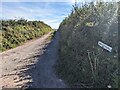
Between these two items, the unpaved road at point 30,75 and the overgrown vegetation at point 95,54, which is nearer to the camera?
the overgrown vegetation at point 95,54

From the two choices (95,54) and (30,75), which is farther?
(30,75)

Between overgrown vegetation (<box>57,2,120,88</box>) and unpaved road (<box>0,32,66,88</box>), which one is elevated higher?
overgrown vegetation (<box>57,2,120,88</box>)

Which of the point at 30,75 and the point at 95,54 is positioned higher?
the point at 95,54

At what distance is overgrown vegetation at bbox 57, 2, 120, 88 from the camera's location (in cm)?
776

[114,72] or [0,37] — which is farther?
[0,37]

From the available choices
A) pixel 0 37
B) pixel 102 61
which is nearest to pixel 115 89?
pixel 102 61

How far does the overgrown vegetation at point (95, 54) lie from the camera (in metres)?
7.76

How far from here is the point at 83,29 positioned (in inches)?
413

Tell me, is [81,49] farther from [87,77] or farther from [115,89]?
[115,89]

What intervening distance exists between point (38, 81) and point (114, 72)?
2.93 metres

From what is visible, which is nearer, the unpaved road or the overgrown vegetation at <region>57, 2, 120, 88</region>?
the overgrown vegetation at <region>57, 2, 120, 88</region>

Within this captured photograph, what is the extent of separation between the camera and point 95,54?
8.55 m

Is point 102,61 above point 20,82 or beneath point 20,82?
above

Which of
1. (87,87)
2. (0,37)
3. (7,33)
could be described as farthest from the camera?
(7,33)
